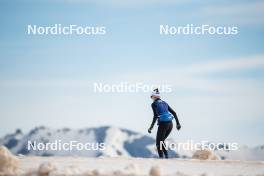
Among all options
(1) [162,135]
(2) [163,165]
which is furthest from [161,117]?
(2) [163,165]

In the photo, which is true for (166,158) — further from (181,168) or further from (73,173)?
(73,173)

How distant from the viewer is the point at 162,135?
61.5ft

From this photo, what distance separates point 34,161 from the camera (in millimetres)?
16609

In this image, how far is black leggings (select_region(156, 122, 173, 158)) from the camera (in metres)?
18.5

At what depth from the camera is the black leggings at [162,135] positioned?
1845cm

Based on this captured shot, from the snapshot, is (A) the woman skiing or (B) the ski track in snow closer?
(B) the ski track in snow

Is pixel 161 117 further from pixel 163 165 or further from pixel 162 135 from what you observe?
pixel 163 165

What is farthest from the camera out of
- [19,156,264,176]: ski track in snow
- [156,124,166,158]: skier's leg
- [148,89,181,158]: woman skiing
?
[148,89,181,158]: woman skiing

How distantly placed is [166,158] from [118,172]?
17.5ft

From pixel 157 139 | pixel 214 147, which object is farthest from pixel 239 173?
pixel 214 147

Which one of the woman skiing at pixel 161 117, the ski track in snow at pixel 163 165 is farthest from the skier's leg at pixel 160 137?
the ski track in snow at pixel 163 165

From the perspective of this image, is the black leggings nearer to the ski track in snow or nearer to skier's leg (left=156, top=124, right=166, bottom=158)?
skier's leg (left=156, top=124, right=166, bottom=158)

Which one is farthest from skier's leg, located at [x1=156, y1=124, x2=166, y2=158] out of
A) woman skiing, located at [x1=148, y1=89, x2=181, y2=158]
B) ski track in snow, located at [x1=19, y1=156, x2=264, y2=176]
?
ski track in snow, located at [x1=19, y1=156, x2=264, y2=176]

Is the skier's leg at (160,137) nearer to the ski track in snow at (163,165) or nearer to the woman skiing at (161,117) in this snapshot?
the woman skiing at (161,117)
